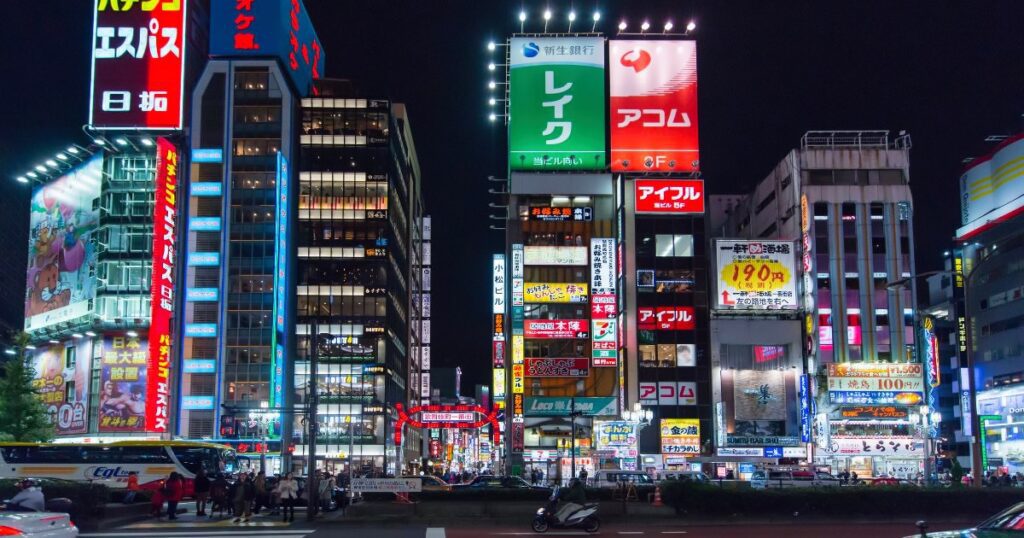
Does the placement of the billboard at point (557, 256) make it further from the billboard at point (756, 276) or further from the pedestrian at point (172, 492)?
the pedestrian at point (172, 492)

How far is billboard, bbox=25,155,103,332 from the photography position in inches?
3521

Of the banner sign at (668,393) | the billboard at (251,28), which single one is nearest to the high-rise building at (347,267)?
the billboard at (251,28)

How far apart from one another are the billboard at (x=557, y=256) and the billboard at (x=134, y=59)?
36310 millimetres

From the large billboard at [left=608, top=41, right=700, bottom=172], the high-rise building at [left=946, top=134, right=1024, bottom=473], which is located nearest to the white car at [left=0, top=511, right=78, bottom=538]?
the large billboard at [left=608, top=41, right=700, bottom=172]

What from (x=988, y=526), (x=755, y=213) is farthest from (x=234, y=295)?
(x=988, y=526)

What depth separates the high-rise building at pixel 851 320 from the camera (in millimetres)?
66312

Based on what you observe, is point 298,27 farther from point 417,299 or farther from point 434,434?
point 434,434

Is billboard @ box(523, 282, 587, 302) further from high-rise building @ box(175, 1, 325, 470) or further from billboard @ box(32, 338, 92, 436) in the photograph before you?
billboard @ box(32, 338, 92, 436)

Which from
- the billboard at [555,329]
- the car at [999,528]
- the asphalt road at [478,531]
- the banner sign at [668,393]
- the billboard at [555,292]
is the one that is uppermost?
the billboard at [555,292]

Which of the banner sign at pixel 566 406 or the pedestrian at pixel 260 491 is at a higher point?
the banner sign at pixel 566 406

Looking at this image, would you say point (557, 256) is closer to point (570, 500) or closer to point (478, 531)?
point (478, 531)

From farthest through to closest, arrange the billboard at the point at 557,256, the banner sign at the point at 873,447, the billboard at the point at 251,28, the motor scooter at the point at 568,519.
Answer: the billboard at the point at 251,28 < the billboard at the point at 557,256 < the banner sign at the point at 873,447 < the motor scooter at the point at 568,519

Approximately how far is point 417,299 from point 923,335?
304 feet

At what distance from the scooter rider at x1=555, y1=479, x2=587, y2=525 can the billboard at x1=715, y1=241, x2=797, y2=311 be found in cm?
4466
